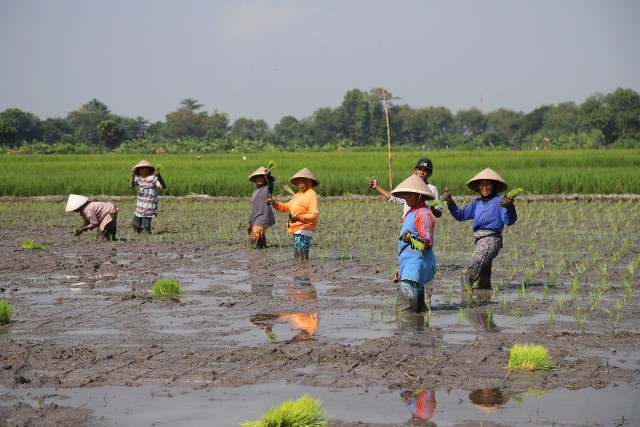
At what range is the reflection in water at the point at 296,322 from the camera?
7270 mm

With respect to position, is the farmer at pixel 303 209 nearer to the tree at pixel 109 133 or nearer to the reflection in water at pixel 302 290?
the reflection in water at pixel 302 290

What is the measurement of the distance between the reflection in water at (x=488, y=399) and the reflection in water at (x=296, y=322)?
187 cm

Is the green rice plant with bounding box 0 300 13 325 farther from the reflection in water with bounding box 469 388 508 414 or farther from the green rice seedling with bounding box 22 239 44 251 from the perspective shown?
the green rice seedling with bounding box 22 239 44 251

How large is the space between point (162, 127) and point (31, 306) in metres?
99.7

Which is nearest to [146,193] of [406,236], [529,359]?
[406,236]

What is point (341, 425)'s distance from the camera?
4918 millimetres

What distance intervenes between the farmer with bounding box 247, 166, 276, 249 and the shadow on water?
7727 millimetres

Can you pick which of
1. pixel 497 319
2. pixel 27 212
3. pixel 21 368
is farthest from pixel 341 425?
pixel 27 212

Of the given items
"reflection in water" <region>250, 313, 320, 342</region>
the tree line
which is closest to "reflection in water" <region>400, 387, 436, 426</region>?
"reflection in water" <region>250, 313, 320, 342</region>

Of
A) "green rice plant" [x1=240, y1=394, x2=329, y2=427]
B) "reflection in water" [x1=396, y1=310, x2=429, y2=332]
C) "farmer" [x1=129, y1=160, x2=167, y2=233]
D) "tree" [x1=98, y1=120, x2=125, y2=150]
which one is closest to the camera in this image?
"green rice plant" [x1=240, y1=394, x2=329, y2=427]

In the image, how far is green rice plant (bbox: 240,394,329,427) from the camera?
4.73 meters

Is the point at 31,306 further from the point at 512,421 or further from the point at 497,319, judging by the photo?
the point at 512,421

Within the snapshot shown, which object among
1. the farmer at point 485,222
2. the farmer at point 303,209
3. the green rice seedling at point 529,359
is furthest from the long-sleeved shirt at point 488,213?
the green rice seedling at point 529,359

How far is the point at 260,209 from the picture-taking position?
44.2 ft
